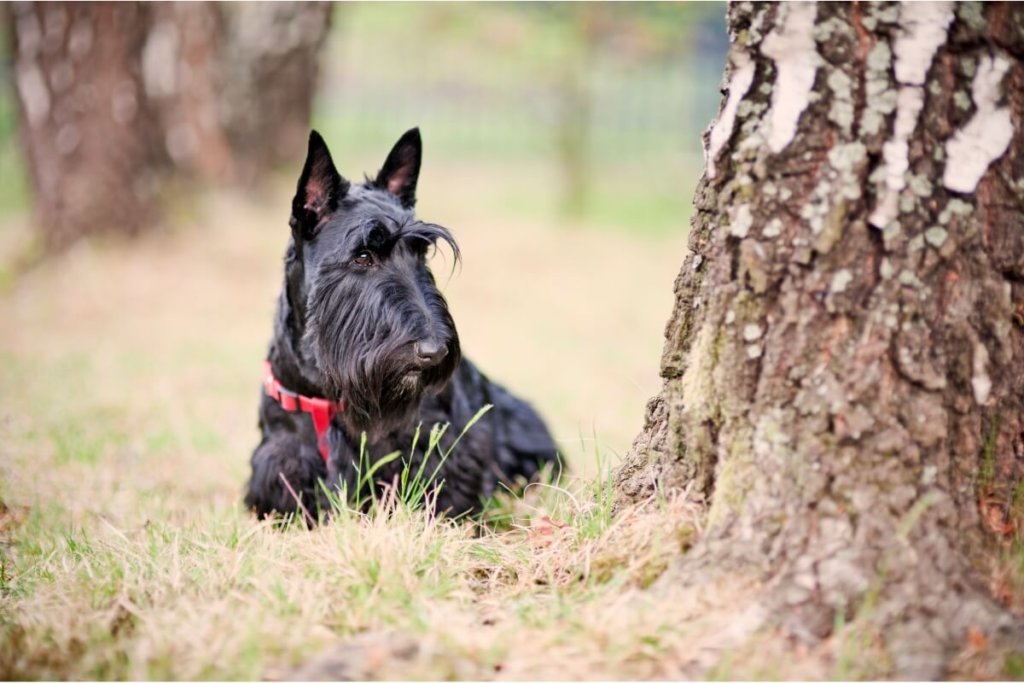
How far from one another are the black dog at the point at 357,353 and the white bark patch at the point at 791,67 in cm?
128

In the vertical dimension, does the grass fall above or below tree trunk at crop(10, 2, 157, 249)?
below

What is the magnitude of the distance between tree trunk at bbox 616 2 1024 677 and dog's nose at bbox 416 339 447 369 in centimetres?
107

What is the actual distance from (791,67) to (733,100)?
16cm

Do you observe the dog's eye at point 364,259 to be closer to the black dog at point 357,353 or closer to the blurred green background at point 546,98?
the black dog at point 357,353

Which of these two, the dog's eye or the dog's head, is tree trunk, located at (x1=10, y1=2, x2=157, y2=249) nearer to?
the dog's head

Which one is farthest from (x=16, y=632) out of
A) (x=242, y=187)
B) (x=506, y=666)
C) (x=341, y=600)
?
(x=242, y=187)

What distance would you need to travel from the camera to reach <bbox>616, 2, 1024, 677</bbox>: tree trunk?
6.72 ft

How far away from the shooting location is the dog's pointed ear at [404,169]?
3408 millimetres

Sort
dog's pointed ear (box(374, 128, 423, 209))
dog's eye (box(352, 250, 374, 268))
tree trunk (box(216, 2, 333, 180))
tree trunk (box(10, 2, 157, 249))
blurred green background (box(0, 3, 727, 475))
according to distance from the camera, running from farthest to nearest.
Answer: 1. tree trunk (box(216, 2, 333, 180))
2. tree trunk (box(10, 2, 157, 249))
3. blurred green background (box(0, 3, 727, 475))
4. dog's pointed ear (box(374, 128, 423, 209))
5. dog's eye (box(352, 250, 374, 268))

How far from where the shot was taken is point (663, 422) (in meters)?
2.60

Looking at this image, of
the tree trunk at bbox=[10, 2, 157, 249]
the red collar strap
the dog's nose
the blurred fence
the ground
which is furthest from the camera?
the blurred fence

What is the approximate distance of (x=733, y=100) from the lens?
2.23 meters

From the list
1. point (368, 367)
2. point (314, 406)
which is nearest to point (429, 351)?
point (368, 367)

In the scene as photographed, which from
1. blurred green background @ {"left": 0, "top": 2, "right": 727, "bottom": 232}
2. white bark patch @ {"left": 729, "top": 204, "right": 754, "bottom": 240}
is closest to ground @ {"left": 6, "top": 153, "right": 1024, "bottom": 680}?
white bark patch @ {"left": 729, "top": 204, "right": 754, "bottom": 240}
